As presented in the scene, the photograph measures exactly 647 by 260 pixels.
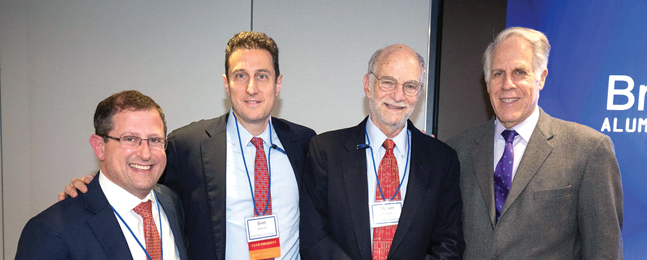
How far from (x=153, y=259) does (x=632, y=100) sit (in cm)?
348

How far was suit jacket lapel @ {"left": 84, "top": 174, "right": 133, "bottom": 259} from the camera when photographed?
5.47 ft

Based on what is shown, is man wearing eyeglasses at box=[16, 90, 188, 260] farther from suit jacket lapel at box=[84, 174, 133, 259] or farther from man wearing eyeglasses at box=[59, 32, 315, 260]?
man wearing eyeglasses at box=[59, 32, 315, 260]

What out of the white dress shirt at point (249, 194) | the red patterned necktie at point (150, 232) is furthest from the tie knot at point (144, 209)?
the white dress shirt at point (249, 194)

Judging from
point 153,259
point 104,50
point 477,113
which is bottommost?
point 153,259

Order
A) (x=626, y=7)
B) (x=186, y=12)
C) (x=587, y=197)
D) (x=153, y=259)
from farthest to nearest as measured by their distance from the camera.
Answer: (x=186, y=12) < (x=626, y=7) < (x=587, y=197) < (x=153, y=259)

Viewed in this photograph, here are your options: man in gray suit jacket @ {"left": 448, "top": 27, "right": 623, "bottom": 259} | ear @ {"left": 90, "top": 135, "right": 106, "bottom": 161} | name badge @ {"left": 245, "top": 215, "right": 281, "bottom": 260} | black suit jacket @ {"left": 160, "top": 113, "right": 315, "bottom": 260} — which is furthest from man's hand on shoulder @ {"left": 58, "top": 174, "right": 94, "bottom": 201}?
man in gray suit jacket @ {"left": 448, "top": 27, "right": 623, "bottom": 259}

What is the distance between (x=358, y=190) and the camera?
2.02 m

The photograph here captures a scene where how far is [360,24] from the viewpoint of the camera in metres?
3.35

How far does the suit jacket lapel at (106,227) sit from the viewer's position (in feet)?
5.47

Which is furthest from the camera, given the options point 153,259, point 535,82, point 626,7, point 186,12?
point 186,12

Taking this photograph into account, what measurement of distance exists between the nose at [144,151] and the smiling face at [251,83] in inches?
22.5

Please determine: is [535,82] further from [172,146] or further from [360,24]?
[172,146]

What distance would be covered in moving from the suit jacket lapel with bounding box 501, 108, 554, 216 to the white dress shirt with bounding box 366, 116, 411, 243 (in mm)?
541

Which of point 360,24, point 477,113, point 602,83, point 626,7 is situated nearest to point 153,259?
point 360,24
